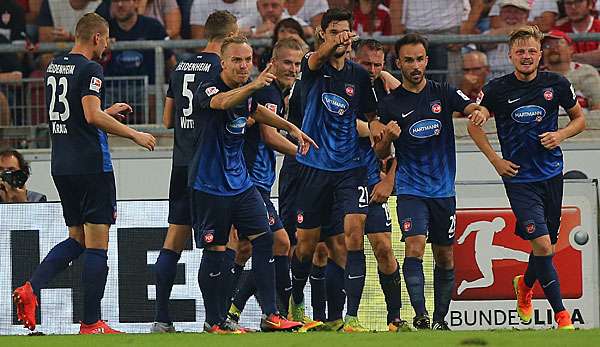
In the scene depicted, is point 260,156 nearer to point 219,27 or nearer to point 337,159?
point 337,159

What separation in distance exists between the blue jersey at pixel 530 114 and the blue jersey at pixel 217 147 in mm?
2160

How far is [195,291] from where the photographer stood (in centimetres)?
1273

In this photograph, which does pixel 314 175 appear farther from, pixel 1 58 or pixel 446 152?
pixel 1 58

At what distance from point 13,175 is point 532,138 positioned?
482 cm

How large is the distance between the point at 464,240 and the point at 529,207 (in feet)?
7.60

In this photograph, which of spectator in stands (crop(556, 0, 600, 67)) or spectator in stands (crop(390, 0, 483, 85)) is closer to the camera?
spectator in stands (crop(556, 0, 600, 67))

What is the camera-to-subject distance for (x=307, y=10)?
15203mm

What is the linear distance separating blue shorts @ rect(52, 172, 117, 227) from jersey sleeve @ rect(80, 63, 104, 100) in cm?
64

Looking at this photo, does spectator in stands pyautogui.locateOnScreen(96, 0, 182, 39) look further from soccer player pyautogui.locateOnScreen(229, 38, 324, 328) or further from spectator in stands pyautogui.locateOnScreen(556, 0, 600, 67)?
spectator in stands pyautogui.locateOnScreen(556, 0, 600, 67)

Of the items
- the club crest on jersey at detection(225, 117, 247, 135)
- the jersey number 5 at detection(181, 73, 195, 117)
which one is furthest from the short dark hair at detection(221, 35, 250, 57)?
the jersey number 5 at detection(181, 73, 195, 117)

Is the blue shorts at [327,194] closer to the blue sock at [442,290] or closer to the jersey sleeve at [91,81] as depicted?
the blue sock at [442,290]

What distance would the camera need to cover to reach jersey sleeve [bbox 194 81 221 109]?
31.6 feet

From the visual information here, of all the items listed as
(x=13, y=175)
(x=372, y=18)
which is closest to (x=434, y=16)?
(x=372, y=18)

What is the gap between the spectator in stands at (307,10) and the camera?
595 inches
